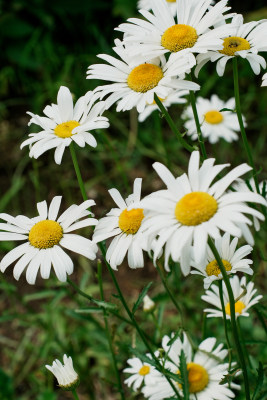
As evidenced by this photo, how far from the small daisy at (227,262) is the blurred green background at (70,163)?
0.71 m

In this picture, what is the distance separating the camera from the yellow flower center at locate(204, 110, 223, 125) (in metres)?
2.47

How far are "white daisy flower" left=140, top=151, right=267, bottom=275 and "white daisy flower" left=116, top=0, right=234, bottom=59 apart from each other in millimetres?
303

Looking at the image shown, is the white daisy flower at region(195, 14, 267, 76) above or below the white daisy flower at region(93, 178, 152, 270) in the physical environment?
above

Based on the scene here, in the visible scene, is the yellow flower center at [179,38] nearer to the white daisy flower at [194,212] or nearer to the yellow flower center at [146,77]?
the yellow flower center at [146,77]

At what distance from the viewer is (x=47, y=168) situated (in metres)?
3.35

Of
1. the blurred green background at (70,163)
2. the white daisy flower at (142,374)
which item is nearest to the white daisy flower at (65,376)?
the white daisy flower at (142,374)

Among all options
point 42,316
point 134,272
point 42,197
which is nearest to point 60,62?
point 42,197

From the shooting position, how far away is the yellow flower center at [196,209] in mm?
1046

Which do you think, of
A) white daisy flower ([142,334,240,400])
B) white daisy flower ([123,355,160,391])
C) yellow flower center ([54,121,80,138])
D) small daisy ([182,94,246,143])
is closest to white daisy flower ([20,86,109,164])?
yellow flower center ([54,121,80,138])

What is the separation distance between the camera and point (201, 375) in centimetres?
150

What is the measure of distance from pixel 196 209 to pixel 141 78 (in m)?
0.42

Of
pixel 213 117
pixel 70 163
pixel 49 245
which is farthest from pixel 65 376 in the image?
pixel 70 163

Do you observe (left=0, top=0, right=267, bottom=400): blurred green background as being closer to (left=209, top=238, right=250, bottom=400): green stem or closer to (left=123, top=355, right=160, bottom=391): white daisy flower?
(left=123, top=355, right=160, bottom=391): white daisy flower

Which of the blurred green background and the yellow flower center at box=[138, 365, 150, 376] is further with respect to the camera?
the blurred green background
